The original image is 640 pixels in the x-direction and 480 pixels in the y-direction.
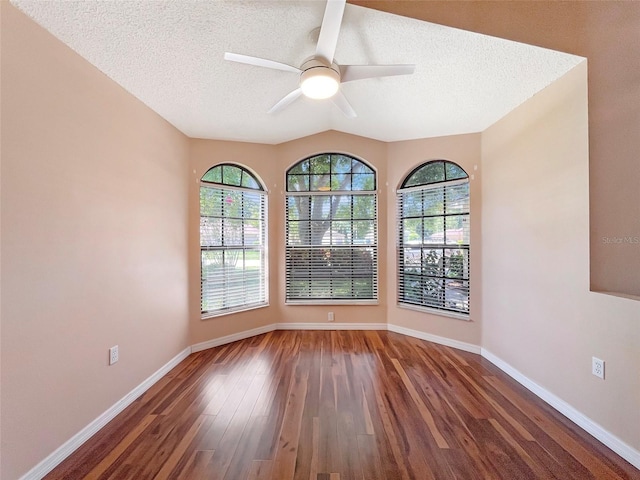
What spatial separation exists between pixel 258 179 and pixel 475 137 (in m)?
2.88

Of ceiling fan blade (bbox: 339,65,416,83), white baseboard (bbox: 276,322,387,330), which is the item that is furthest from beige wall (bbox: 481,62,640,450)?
white baseboard (bbox: 276,322,387,330)

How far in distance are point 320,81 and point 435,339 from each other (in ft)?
10.8

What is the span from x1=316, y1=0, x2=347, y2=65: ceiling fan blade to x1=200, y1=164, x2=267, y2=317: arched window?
2.28 m

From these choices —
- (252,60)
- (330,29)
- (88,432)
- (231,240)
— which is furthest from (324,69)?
(88,432)

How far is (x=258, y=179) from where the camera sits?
394 centimetres

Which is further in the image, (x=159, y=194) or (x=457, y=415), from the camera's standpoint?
(x=159, y=194)

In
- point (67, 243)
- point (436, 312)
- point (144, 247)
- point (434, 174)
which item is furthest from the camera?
point (434, 174)

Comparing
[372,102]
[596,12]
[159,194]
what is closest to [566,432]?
[596,12]

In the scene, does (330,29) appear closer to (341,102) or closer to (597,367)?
(341,102)

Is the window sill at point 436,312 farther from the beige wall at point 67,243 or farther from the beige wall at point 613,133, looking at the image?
the beige wall at point 67,243

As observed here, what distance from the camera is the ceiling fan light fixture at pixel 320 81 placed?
1.83 m

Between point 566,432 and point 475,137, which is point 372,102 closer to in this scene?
point 475,137

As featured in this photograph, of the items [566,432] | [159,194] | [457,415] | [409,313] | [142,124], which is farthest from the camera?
[409,313]

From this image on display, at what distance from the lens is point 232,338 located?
363cm
